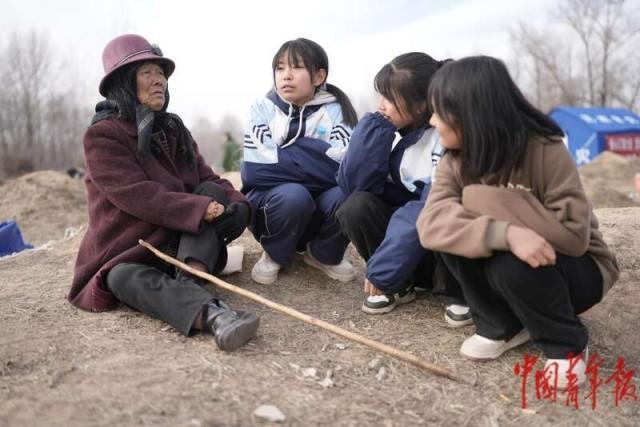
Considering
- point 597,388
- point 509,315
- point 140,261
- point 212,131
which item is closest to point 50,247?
point 140,261

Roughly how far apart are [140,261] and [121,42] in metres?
1.08

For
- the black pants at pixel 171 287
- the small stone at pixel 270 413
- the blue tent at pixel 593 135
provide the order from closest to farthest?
1. the small stone at pixel 270 413
2. the black pants at pixel 171 287
3. the blue tent at pixel 593 135

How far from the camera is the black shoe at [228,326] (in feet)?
7.04

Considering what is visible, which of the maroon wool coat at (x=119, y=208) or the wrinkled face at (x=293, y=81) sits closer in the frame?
the maroon wool coat at (x=119, y=208)

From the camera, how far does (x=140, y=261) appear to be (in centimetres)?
265

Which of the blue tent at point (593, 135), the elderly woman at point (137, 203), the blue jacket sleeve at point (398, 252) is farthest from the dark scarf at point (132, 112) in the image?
the blue tent at point (593, 135)

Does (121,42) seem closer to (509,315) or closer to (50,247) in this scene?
(509,315)

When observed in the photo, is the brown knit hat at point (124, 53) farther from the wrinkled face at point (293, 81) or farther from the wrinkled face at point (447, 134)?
the wrinkled face at point (447, 134)

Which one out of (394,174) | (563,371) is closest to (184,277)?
(394,174)

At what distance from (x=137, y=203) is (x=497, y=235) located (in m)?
1.61

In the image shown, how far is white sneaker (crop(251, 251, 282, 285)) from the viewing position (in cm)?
312

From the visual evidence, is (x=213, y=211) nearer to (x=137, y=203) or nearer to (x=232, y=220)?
(x=232, y=220)

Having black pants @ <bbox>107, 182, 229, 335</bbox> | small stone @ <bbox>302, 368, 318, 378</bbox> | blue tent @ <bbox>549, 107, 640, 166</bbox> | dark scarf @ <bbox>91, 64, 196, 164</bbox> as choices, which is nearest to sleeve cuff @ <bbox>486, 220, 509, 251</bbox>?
small stone @ <bbox>302, 368, 318, 378</bbox>

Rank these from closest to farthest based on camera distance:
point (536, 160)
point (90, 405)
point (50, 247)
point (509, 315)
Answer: point (90, 405) → point (536, 160) → point (509, 315) → point (50, 247)
